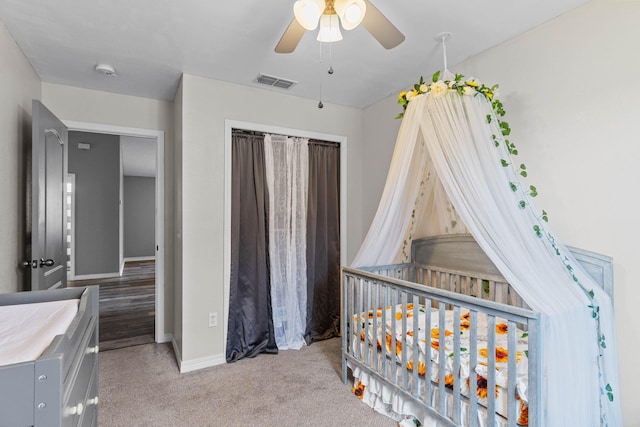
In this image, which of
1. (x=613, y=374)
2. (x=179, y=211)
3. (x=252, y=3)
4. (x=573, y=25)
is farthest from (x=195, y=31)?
(x=613, y=374)

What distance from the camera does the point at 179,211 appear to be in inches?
117

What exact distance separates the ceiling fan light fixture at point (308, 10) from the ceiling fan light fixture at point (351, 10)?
9cm

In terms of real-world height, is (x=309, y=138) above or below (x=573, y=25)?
below

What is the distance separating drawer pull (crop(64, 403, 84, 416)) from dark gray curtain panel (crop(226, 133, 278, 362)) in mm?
1864

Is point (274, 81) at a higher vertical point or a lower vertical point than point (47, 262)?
higher

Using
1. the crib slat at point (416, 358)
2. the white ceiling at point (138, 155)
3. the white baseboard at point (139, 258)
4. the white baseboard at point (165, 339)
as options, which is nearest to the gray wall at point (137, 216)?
the white baseboard at point (139, 258)

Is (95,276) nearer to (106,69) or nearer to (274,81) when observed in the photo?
(106,69)

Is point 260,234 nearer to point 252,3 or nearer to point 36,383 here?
point 252,3

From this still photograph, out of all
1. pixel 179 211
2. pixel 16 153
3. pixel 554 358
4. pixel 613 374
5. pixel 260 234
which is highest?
pixel 16 153

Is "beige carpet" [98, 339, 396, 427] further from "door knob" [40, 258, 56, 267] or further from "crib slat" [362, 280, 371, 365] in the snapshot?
"door knob" [40, 258, 56, 267]

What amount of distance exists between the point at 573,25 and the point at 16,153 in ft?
12.0

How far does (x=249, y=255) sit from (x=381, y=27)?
87.8 inches

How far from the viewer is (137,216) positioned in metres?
9.22

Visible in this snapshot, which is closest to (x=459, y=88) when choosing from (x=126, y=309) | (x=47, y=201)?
(x=47, y=201)
